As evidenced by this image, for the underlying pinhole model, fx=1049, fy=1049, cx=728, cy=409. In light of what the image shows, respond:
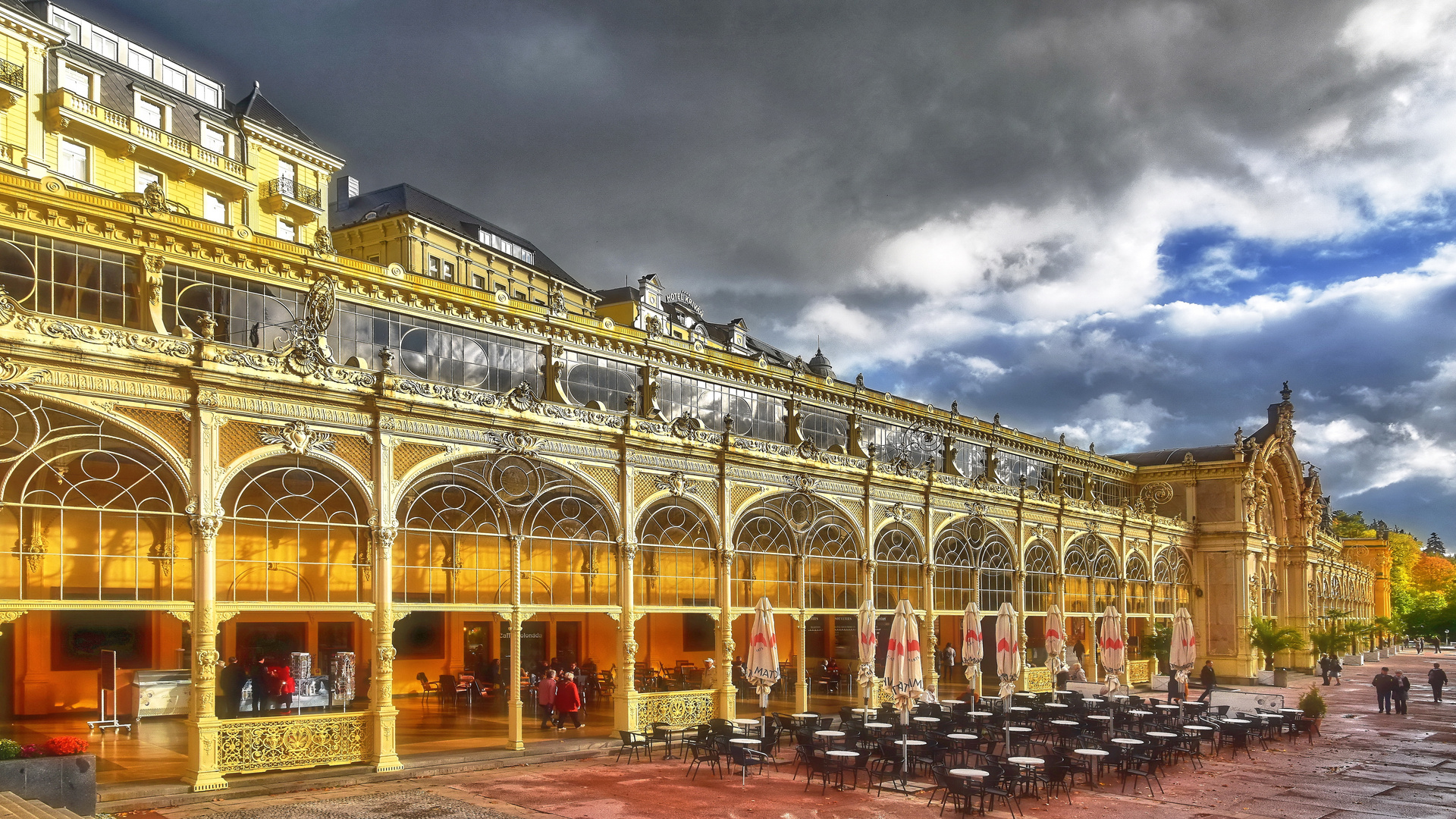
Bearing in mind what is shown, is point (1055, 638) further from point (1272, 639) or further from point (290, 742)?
point (290, 742)

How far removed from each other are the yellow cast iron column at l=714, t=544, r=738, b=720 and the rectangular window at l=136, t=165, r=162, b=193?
2487cm

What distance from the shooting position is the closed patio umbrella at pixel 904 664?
23078 mm

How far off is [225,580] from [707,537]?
40.6 ft

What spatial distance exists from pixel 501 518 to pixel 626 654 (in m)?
4.78

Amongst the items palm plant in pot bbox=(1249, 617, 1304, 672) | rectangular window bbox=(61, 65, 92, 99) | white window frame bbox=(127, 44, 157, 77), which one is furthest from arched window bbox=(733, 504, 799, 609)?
palm plant in pot bbox=(1249, 617, 1304, 672)

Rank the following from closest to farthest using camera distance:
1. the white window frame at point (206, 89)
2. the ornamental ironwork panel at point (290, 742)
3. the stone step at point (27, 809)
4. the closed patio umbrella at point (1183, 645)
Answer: the stone step at point (27, 809)
the ornamental ironwork panel at point (290, 742)
the closed patio umbrella at point (1183, 645)
the white window frame at point (206, 89)

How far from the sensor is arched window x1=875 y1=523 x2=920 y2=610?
35125 millimetres

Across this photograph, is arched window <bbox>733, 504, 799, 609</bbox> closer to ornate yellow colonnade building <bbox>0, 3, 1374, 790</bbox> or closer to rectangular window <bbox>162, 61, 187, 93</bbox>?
ornate yellow colonnade building <bbox>0, 3, 1374, 790</bbox>

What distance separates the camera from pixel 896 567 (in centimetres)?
3584

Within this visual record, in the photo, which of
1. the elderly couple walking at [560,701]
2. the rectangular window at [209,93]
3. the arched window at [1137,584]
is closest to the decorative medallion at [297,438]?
the elderly couple walking at [560,701]

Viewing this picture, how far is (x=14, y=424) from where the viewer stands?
1803 centimetres

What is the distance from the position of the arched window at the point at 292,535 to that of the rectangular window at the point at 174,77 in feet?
72.0

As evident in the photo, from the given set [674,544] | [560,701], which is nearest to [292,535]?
[560,701]

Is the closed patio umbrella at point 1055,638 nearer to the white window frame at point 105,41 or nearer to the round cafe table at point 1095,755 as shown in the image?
the round cafe table at point 1095,755
